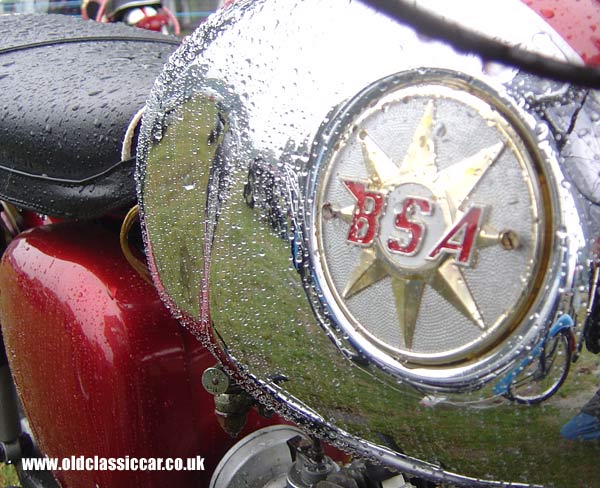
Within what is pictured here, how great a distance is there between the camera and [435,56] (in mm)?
562

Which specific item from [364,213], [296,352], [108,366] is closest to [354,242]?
[364,213]

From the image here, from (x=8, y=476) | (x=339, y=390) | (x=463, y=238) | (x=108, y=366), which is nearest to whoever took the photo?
(x=463, y=238)

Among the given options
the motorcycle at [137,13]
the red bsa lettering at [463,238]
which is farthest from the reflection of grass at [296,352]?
the motorcycle at [137,13]

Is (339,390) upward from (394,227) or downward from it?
downward

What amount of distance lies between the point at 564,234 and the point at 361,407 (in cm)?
24

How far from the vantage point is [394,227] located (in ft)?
1.88

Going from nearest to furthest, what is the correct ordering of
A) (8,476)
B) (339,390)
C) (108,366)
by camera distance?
(339,390)
(108,366)
(8,476)

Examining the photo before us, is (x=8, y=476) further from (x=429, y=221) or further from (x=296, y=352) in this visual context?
(x=429, y=221)

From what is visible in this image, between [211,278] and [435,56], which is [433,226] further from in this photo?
[211,278]

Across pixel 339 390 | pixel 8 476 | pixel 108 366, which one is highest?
pixel 339 390

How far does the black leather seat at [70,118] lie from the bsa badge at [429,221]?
0.39 meters

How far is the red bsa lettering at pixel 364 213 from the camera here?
584 mm

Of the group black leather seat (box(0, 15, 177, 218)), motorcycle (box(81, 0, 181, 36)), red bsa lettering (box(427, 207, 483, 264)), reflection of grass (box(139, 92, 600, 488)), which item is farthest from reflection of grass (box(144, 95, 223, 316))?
motorcycle (box(81, 0, 181, 36))

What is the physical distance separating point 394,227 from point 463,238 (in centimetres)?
5
